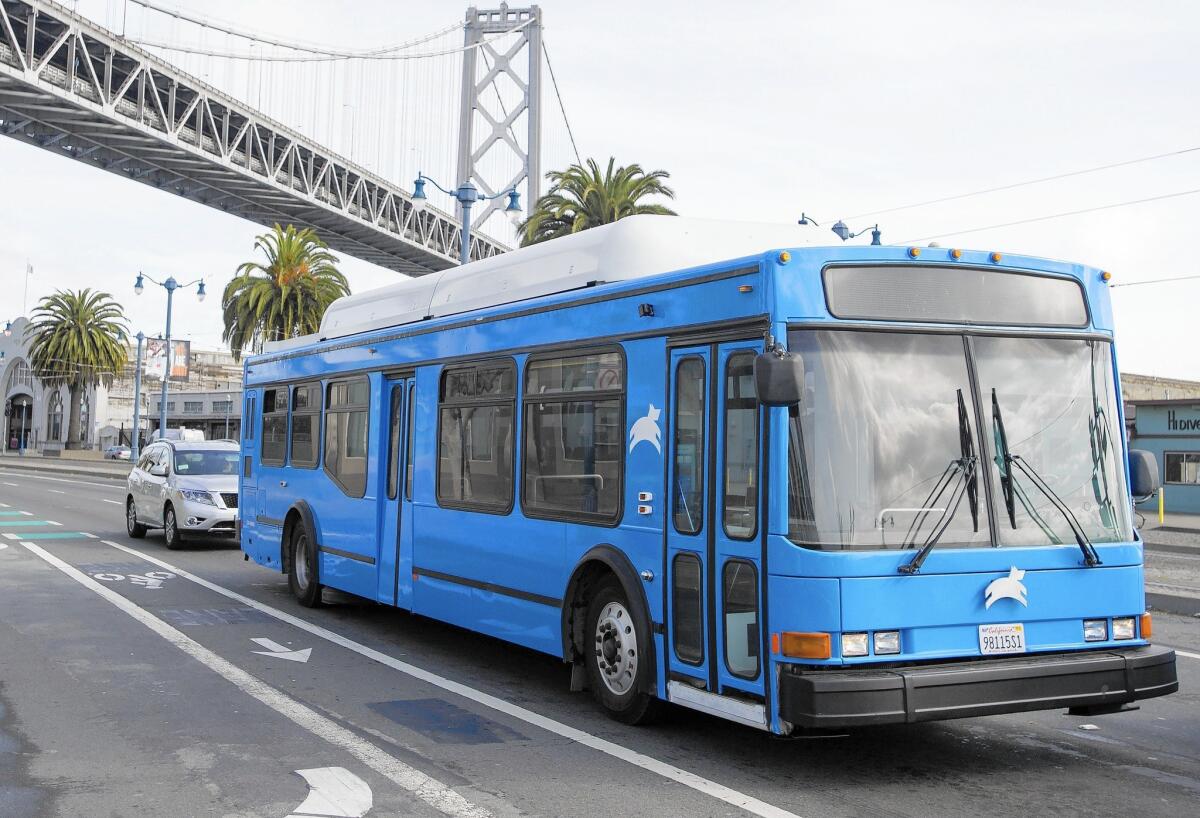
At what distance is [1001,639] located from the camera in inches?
233

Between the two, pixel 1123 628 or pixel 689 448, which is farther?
pixel 689 448

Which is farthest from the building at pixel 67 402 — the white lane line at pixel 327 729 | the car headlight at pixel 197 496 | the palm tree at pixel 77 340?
the white lane line at pixel 327 729

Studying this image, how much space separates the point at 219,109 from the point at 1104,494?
6559cm

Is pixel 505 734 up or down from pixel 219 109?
down

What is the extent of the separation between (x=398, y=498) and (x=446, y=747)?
12.8 ft

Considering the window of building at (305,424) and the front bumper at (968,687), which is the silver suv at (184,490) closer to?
the window of building at (305,424)

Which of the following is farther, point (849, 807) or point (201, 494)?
point (201, 494)

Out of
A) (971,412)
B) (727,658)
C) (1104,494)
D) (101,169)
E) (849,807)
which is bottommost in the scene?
(849,807)

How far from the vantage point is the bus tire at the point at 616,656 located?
22.5 ft

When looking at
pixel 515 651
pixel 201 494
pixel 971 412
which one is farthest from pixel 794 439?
pixel 201 494

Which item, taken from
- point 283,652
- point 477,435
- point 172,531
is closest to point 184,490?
point 172,531

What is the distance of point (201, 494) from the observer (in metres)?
18.2

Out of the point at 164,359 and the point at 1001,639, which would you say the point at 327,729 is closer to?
the point at 1001,639

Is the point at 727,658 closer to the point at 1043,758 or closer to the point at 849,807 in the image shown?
the point at 849,807
